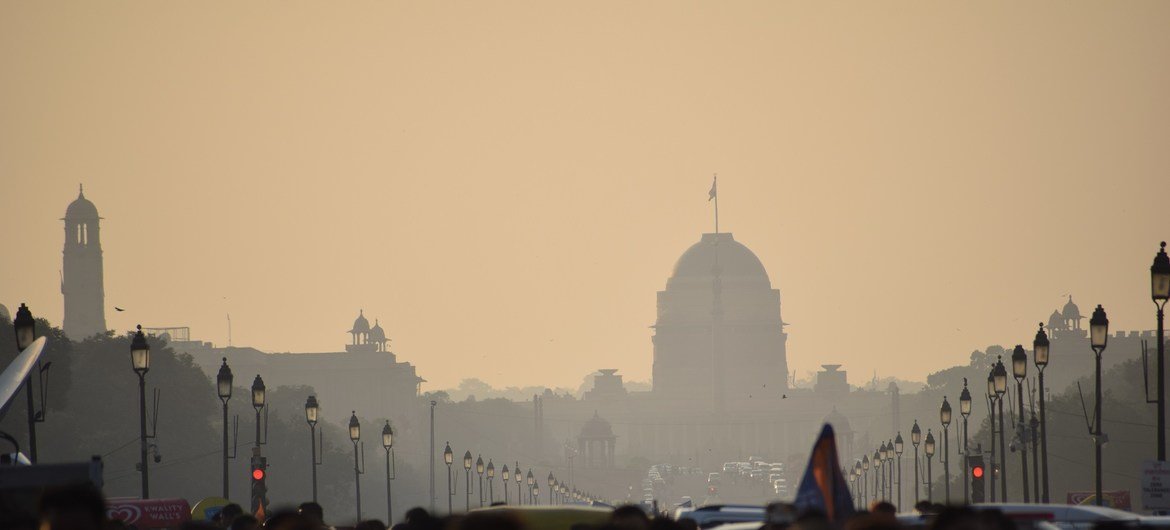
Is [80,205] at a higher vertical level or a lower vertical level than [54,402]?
higher

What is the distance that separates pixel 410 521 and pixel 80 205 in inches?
6279

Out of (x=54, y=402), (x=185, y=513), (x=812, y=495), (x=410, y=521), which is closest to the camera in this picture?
(x=812, y=495)

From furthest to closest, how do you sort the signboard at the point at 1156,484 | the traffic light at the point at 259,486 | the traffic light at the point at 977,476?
the traffic light at the point at 977,476 < the traffic light at the point at 259,486 < the signboard at the point at 1156,484

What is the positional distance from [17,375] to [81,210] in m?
149

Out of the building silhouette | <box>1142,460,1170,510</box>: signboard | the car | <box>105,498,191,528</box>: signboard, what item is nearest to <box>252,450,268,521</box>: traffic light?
<box>105,498,191,528</box>: signboard

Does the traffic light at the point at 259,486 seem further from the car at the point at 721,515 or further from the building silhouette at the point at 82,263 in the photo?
the building silhouette at the point at 82,263

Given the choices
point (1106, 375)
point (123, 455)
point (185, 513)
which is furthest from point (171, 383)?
point (185, 513)

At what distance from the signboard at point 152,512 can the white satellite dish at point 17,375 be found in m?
2.93

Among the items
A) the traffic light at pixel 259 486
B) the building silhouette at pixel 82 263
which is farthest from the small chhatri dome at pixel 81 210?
the traffic light at pixel 259 486

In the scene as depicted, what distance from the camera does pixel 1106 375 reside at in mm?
141375

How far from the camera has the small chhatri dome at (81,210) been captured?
17500cm

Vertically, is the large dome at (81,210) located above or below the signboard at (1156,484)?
above

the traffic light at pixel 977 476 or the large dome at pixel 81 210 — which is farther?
the large dome at pixel 81 210

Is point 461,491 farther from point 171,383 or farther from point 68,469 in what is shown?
point 68,469
